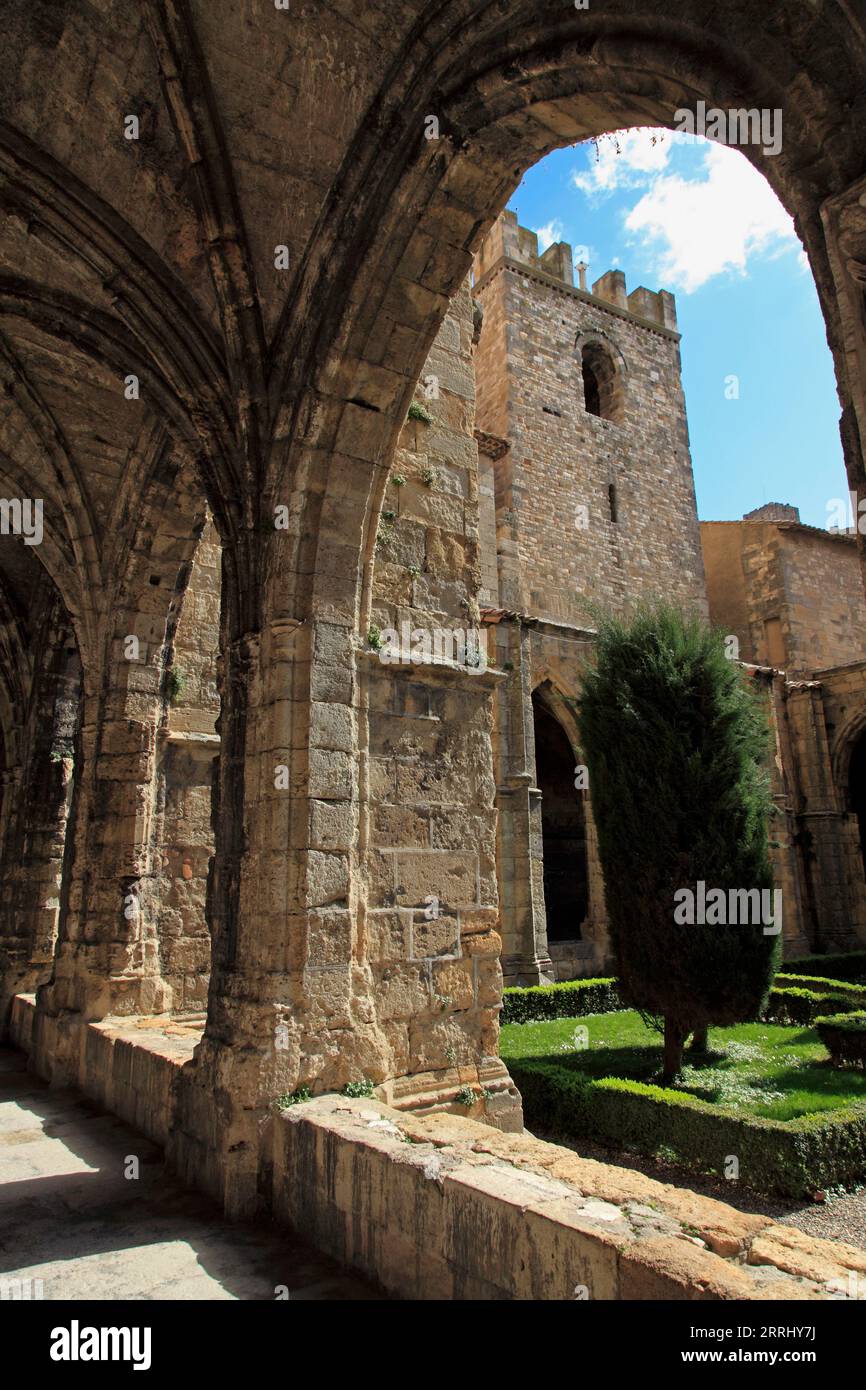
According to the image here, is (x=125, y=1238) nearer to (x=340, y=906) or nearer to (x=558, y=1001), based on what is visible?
(x=340, y=906)

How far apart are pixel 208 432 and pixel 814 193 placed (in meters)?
3.11

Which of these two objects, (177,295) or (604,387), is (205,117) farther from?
(604,387)

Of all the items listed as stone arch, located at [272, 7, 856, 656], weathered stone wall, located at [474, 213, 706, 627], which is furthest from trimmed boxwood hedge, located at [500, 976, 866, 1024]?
stone arch, located at [272, 7, 856, 656]

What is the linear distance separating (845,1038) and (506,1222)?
7157 millimetres

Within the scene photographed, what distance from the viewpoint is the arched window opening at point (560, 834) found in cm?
1736

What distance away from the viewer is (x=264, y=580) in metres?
3.96

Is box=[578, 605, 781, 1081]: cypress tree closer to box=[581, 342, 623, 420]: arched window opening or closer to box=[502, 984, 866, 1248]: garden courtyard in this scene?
box=[502, 984, 866, 1248]: garden courtyard

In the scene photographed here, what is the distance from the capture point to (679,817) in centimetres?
778

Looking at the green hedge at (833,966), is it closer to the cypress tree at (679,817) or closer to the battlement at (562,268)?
the cypress tree at (679,817)

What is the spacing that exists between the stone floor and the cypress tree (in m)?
4.90

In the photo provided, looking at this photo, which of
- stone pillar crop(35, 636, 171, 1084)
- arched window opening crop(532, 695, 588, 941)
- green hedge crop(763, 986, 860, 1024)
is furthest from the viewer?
arched window opening crop(532, 695, 588, 941)

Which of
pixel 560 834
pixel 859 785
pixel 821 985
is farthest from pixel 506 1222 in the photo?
pixel 859 785

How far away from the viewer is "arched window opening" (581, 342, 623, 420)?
2025cm
